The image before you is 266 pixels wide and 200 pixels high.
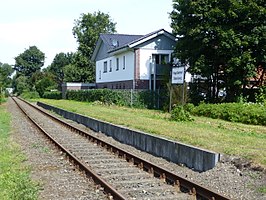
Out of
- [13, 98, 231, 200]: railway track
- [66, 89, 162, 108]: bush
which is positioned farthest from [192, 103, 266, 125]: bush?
[66, 89, 162, 108]: bush

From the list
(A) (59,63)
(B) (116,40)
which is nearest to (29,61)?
(A) (59,63)

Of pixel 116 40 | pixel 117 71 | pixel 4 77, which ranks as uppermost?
pixel 116 40

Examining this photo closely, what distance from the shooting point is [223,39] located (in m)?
25.8

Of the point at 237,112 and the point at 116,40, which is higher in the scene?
the point at 116,40

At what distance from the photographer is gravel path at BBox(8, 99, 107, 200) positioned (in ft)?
25.5

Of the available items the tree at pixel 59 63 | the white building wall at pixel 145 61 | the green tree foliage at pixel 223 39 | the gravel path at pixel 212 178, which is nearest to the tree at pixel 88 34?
the white building wall at pixel 145 61

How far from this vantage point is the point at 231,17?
86.3ft

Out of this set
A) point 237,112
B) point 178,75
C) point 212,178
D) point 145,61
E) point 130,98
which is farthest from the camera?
point 145,61

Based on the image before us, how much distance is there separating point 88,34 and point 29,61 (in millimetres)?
82965

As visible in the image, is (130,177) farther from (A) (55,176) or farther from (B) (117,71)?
(B) (117,71)

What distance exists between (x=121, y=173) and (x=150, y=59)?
3033 cm

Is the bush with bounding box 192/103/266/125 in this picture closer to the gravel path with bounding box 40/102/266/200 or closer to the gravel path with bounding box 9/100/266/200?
the gravel path with bounding box 9/100/266/200

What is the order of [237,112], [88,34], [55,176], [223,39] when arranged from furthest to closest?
[88,34] → [223,39] → [237,112] → [55,176]

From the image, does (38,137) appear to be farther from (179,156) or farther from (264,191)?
(264,191)
